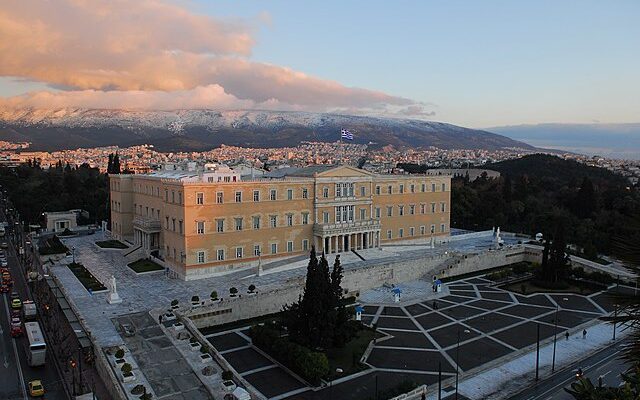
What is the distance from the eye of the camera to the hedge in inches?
1200

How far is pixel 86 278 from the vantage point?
49312 millimetres

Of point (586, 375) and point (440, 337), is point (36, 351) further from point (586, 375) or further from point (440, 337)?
point (586, 375)

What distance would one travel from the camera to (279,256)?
55.9 m

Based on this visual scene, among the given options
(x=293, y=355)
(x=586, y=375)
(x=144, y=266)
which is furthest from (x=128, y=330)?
(x=586, y=375)

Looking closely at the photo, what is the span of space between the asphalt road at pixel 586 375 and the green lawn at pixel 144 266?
123 ft

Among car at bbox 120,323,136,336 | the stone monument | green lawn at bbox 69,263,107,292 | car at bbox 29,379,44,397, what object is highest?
the stone monument

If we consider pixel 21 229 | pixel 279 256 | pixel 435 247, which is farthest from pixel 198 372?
pixel 21 229

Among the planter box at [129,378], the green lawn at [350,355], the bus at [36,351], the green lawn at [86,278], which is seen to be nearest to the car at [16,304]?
the green lawn at [86,278]

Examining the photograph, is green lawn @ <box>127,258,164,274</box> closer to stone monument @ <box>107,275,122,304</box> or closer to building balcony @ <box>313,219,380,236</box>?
stone monument @ <box>107,275,122,304</box>

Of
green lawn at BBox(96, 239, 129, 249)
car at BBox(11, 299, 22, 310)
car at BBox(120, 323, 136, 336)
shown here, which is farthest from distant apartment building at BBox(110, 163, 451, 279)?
car at BBox(11, 299, 22, 310)

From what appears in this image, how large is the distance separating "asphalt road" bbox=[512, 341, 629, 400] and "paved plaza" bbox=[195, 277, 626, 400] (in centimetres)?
323

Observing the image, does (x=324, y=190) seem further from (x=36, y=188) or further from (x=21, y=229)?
(x=36, y=188)

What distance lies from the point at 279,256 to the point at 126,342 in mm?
23780

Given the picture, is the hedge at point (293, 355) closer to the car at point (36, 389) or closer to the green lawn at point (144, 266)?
the car at point (36, 389)
